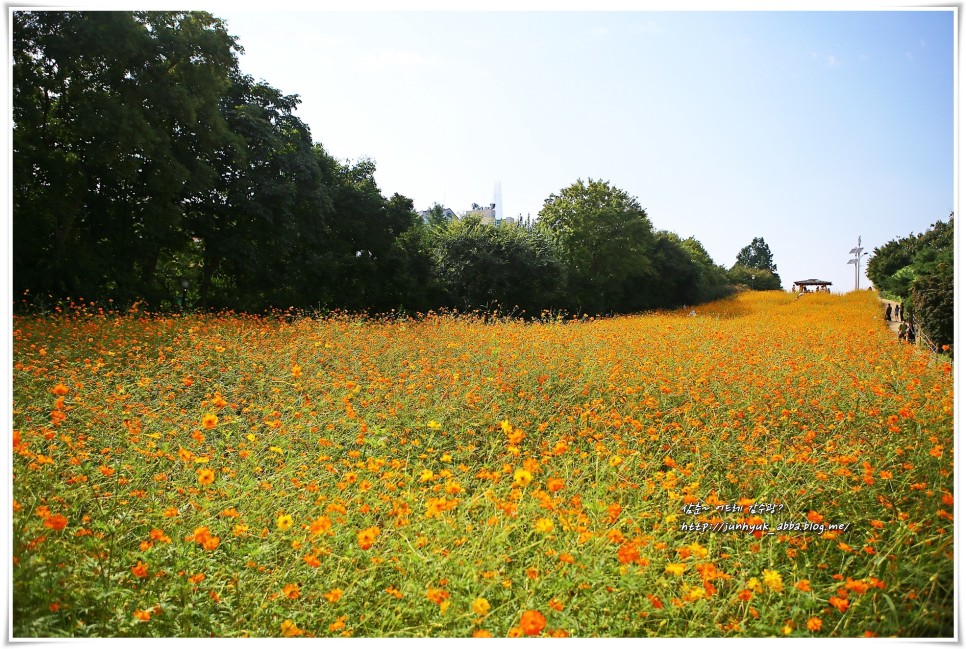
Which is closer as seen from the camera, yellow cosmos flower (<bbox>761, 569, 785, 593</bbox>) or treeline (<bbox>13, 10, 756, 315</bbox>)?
yellow cosmos flower (<bbox>761, 569, 785, 593</bbox>)

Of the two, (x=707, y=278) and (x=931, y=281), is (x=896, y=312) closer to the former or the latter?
(x=931, y=281)

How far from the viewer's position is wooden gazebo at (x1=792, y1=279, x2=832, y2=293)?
328 cm

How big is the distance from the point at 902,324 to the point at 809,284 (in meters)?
1.92

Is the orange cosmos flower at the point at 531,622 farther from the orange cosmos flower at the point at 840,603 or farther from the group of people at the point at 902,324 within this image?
the group of people at the point at 902,324

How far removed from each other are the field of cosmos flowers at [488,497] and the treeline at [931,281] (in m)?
0.25

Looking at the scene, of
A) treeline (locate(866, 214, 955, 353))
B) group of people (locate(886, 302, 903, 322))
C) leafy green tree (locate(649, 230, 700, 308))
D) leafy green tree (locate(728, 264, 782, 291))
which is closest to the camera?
treeline (locate(866, 214, 955, 353))

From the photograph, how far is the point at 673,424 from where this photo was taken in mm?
2963

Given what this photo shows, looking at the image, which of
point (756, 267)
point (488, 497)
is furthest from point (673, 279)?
point (488, 497)

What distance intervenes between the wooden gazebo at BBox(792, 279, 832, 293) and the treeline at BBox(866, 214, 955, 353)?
0.31m

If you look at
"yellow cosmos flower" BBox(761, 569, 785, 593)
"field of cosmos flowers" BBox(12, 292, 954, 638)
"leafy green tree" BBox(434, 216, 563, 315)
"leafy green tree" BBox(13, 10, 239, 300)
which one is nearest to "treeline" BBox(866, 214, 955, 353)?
"field of cosmos flowers" BBox(12, 292, 954, 638)

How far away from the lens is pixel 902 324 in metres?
4.58

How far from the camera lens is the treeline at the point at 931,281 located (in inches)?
120

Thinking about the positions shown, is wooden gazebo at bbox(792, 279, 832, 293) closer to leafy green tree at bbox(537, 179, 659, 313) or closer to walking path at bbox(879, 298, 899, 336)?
leafy green tree at bbox(537, 179, 659, 313)

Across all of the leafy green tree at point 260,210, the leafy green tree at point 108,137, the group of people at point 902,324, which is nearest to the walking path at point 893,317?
the group of people at point 902,324
